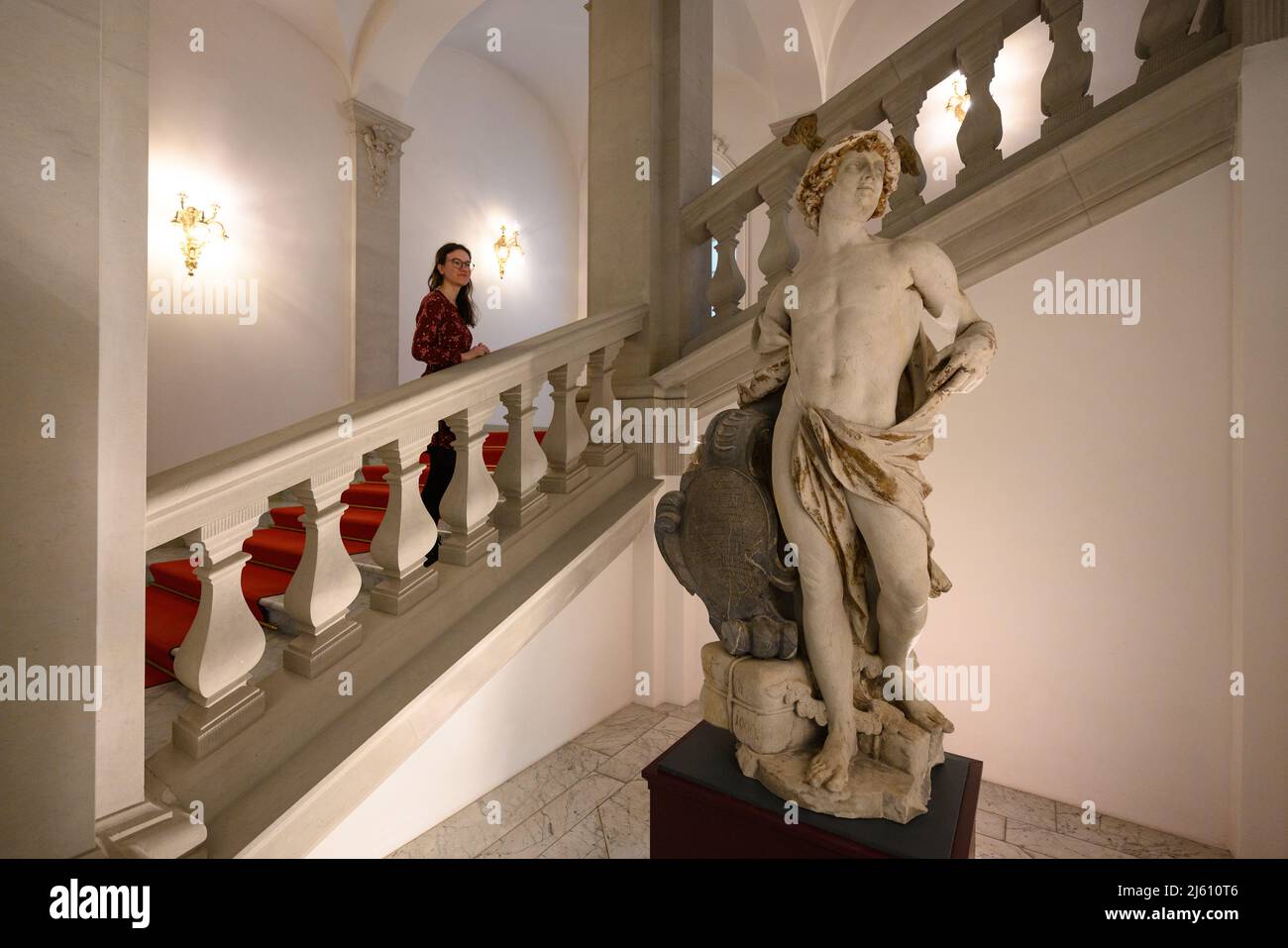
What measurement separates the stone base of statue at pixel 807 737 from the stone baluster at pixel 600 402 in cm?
160

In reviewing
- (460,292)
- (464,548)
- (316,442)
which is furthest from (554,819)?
(460,292)

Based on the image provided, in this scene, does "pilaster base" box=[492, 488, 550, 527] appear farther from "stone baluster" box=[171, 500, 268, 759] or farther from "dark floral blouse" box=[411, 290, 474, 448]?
"stone baluster" box=[171, 500, 268, 759]

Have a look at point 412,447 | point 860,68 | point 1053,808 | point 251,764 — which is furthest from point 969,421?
point 860,68

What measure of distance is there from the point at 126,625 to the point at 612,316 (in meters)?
2.37

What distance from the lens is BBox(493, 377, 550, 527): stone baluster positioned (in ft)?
8.46

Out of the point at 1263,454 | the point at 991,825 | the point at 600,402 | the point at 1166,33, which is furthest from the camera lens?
the point at 600,402

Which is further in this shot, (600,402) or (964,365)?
(600,402)

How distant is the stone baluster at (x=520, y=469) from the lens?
2578 mm

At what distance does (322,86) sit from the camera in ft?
18.9

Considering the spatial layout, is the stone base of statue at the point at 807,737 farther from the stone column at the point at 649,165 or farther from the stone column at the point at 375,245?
the stone column at the point at 375,245

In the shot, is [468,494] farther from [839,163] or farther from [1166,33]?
[1166,33]

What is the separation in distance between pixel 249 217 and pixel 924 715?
6339 mm

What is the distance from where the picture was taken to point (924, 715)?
1627mm

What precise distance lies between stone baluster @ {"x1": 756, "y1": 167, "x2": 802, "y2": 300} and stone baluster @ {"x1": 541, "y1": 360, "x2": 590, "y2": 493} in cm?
111
